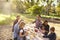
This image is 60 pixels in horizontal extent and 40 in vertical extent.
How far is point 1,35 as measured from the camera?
7.68 ft

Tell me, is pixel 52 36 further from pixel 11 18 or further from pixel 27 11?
pixel 11 18

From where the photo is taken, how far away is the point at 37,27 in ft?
7.61

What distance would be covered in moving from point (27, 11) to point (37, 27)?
0.24 meters

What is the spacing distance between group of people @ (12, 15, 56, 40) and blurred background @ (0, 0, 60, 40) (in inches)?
1.9

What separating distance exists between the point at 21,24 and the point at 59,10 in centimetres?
50

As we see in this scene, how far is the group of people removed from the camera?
2295mm

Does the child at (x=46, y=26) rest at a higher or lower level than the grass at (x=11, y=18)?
lower

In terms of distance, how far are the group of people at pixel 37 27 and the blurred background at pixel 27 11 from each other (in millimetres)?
47


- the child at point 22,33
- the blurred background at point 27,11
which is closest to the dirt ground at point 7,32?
the blurred background at point 27,11

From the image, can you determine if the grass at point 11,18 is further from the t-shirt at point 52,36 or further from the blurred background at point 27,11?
the t-shirt at point 52,36


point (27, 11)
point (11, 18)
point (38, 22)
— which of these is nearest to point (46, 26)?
point (38, 22)

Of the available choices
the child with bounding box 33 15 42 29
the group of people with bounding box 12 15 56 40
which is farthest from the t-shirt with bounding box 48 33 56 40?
the child with bounding box 33 15 42 29

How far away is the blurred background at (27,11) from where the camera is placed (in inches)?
91.4

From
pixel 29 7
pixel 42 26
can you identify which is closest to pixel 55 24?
pixel 42 26
